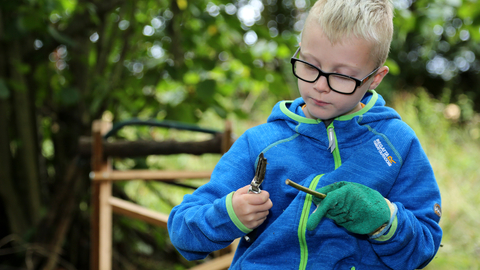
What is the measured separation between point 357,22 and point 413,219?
385mm

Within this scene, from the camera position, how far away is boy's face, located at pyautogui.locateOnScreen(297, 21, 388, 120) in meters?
0.77

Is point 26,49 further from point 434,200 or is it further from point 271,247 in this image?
point 434,200

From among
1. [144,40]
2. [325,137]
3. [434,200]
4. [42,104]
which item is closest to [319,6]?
[325,137]

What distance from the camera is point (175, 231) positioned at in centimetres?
84

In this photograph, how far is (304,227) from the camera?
2.67 feet

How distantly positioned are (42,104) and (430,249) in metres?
2.76

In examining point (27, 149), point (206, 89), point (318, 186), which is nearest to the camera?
point (318, 186)

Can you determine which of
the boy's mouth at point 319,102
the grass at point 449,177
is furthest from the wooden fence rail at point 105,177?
the boy's mouth at point 319,102

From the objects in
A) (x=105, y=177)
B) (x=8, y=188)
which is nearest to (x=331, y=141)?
(x=105, y=177)

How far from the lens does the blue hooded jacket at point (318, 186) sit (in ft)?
2.60

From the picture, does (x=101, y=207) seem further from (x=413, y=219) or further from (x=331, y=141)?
(x=413, y=219)

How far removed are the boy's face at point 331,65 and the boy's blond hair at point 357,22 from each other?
11 mm

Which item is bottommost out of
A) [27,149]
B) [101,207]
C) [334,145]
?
[27,149]

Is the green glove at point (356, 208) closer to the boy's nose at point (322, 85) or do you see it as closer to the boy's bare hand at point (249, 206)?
the boy's bare hand at point (249, 206)
